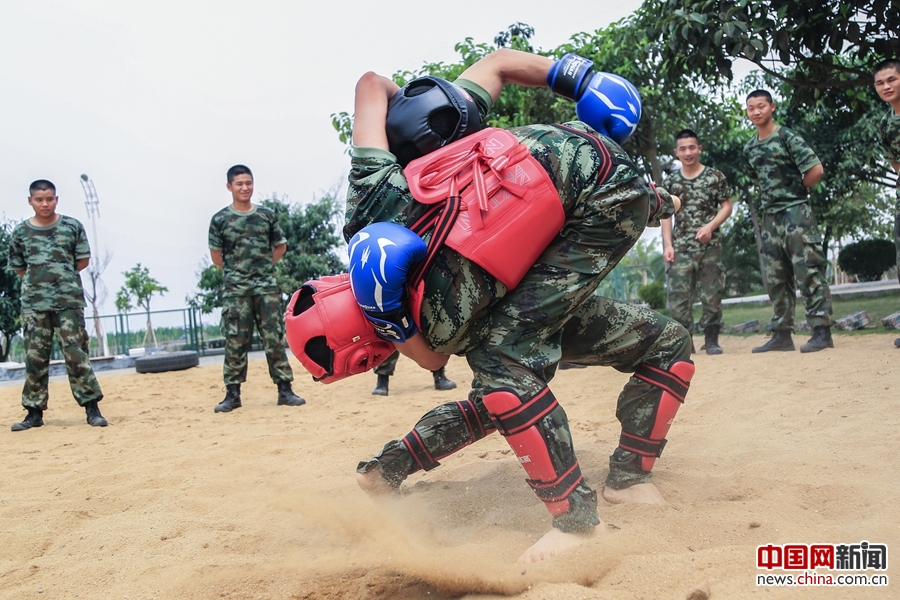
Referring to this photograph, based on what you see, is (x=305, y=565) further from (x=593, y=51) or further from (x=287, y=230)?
(x=287, y=230)

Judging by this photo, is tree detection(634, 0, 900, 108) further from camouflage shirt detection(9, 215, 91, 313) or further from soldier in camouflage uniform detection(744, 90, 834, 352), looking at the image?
camouflage shirt detection(9, 215, 91, 313)

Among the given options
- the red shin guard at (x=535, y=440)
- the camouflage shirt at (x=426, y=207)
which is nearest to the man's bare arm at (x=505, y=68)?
the camouflage shirt at (x=426, y=207)

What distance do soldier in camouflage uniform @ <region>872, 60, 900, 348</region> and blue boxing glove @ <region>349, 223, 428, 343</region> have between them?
4.51 m

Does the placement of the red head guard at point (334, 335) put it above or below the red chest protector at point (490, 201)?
below

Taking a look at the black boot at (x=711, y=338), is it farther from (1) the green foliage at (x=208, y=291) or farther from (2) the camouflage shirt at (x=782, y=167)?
(1) the green foliage at (x=208, y=291)

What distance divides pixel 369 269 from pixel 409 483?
139 centimetres

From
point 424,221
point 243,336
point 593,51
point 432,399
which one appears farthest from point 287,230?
point 424,221

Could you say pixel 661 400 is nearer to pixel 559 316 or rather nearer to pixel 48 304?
pixel 559 316

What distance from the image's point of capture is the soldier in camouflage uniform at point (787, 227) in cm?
548

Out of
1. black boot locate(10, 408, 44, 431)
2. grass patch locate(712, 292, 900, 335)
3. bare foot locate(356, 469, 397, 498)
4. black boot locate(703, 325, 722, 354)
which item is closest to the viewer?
bare foot locate(356, 469, 397, 498)

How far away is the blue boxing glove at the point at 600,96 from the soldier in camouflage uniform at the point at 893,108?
12.5 feet

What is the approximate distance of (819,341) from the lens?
5.40 meters

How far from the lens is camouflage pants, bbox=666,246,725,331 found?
6.32 metres

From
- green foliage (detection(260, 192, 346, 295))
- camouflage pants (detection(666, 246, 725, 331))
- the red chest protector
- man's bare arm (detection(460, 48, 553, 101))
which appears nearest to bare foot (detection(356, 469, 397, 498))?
the red chest protector
